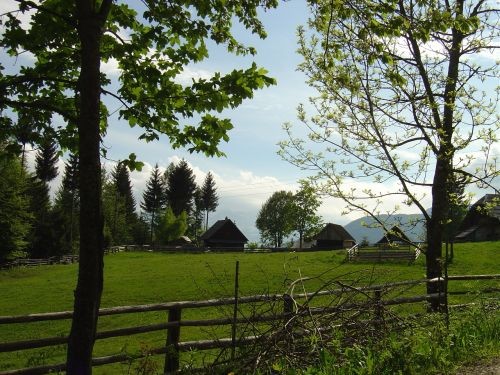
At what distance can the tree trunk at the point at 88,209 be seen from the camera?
3.64 m

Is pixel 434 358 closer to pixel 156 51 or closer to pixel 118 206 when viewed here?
pixel 156 51

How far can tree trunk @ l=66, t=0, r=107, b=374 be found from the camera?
364cm

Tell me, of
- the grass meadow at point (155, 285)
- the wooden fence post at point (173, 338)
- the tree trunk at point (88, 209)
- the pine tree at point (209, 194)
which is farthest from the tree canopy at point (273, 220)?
the tree trunk at point (88, 209)

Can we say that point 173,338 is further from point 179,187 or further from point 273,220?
point 273,220

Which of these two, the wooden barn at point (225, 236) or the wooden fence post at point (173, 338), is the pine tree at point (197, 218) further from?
the wooden fence post at point (173, 338)

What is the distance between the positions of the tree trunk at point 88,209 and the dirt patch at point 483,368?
3908mm

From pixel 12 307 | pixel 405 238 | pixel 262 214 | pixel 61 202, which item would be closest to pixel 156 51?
pixel 405 238

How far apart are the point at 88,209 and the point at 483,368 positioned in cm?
456

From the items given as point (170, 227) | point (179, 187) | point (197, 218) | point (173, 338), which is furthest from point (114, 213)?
point (173, 338)

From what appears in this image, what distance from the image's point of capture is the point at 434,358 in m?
5.35

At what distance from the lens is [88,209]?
3717 millimetres

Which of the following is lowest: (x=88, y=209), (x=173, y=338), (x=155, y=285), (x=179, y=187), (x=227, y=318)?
(x=155, y=285)

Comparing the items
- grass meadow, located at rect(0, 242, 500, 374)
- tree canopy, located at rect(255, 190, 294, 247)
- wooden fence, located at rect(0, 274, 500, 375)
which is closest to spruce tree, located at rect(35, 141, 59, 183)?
grass meadow, located at rect(0, 242, 500, 374)

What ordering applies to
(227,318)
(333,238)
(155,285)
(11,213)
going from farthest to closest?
(333,238) < (11,213) < (155,285) < (227,318)
